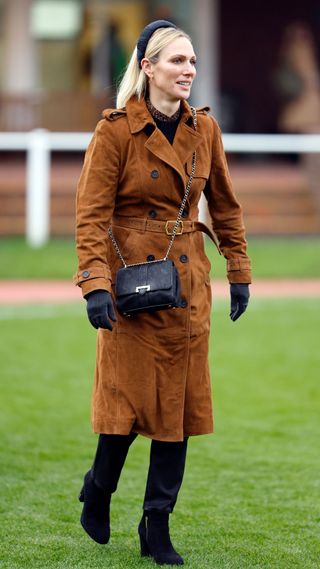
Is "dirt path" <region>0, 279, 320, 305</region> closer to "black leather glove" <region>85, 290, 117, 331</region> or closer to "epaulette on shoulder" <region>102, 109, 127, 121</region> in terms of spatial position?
"epaulette on shoulder" <region>102, 109, 127, 121</region>

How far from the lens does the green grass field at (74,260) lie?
14.8 metres

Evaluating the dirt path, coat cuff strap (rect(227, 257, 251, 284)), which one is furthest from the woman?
the dirt path

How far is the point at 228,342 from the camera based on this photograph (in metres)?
11.0

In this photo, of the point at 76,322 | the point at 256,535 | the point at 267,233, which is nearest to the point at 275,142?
the point at 267,233

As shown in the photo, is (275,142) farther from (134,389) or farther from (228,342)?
(134,389)

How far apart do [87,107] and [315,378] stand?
1194cm

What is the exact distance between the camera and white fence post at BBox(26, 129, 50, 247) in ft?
53.5

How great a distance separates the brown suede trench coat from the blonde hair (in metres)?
0.04

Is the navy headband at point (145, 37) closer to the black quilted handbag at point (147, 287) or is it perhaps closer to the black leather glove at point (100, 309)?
the black quilted handbag at point (147, 287)

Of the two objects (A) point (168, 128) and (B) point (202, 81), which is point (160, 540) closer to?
(A) point (168, 128)

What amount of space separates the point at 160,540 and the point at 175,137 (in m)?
1.51

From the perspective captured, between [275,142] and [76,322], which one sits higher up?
[275,142]

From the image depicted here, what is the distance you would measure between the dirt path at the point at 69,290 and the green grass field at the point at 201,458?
1330 mm

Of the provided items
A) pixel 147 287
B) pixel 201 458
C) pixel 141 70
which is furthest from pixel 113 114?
pixel 201 458
